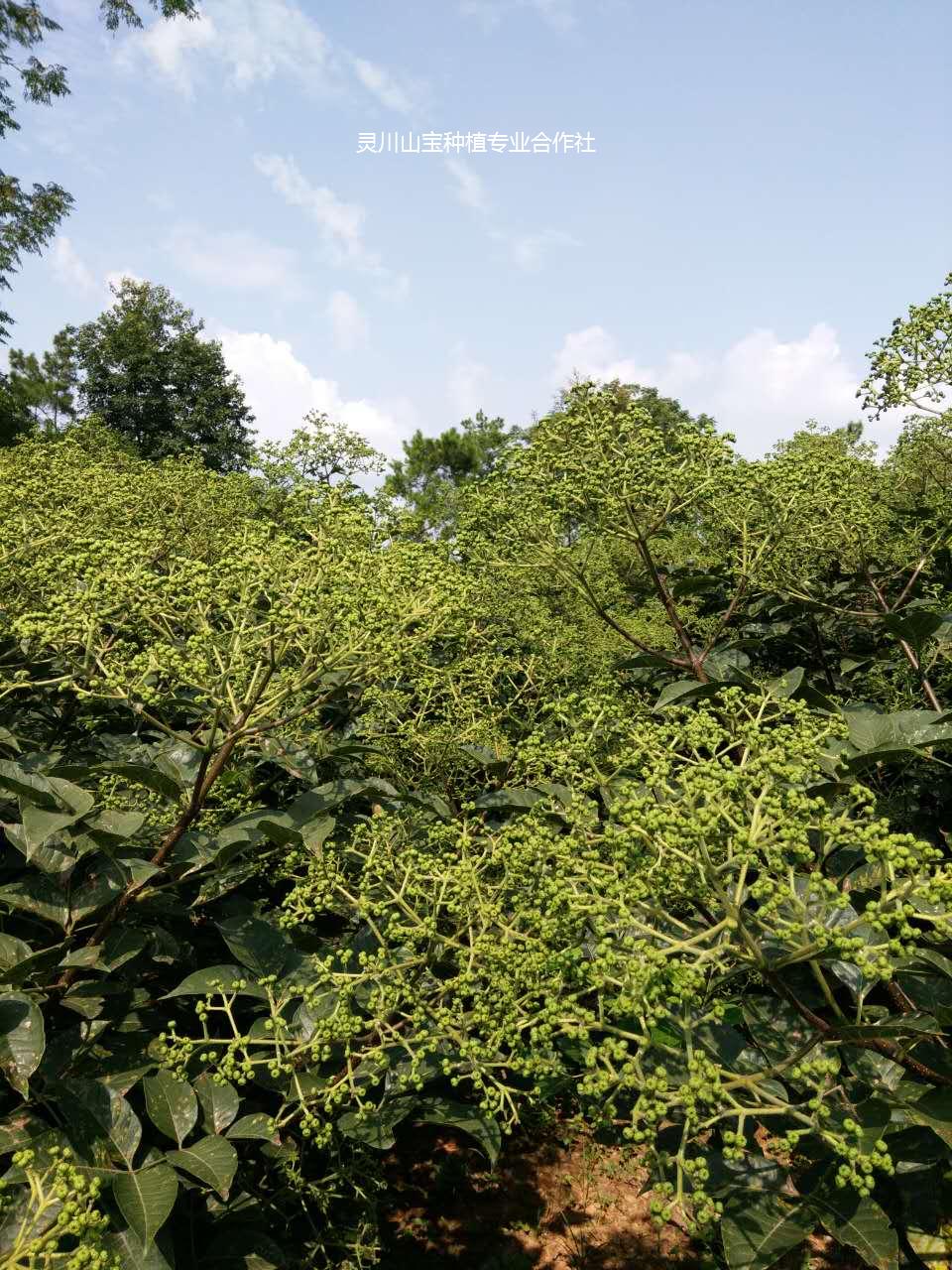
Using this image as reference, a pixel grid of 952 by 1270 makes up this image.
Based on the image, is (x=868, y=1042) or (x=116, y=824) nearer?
(x=868, y=1042)

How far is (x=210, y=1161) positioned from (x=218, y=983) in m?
0.49

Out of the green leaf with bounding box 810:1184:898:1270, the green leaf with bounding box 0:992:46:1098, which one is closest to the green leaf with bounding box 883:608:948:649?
the green leaf with bounding box 810:1184:898:1270

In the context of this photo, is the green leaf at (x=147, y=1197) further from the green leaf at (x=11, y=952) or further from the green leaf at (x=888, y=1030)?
the green leaf at (x=888, y=1030)

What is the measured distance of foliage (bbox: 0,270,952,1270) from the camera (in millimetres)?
Result: 1978

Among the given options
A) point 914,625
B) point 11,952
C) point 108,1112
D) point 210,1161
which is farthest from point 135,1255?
point 914,625

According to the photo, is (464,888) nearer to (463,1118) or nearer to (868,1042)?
(463,1118)

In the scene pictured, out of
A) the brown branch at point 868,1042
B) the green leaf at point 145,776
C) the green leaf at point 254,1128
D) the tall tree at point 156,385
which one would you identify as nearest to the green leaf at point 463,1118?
the green leaf at point 254,1128

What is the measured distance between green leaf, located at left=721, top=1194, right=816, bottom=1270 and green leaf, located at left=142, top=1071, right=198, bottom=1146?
1.51 metres

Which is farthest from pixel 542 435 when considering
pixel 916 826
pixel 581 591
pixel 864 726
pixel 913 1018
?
pixel 913 1018

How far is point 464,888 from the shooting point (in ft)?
8.32

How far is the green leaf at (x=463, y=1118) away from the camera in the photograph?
8.73 ft

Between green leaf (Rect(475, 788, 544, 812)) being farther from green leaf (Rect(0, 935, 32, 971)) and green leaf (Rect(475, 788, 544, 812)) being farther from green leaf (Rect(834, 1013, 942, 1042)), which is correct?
green leaf (Rect(0, 935, 32, 971))

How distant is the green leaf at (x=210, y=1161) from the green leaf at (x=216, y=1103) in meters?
0.09

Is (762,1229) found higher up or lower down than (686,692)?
lower down
